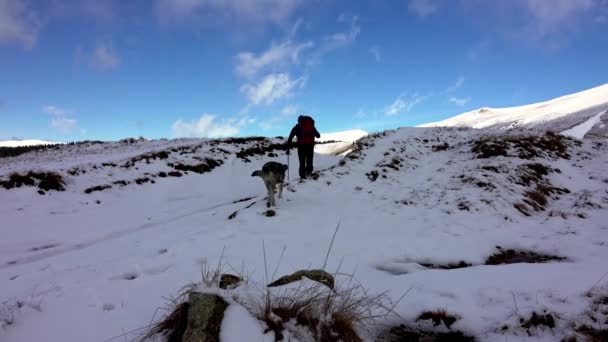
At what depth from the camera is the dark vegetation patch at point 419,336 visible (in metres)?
2.71

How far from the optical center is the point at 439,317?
2967 mm

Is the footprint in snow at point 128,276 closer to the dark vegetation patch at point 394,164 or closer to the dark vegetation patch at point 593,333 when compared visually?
the dark vegetation patch at point 593,333

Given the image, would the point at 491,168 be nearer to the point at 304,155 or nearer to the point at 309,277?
the point at 304,155

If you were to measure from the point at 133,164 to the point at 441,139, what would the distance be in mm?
18779

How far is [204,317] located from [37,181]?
1212cm

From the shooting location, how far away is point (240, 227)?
21.9 ft

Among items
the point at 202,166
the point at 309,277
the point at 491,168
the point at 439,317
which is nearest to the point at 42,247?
the point at 309,277

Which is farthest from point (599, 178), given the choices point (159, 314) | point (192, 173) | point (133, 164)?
point (133, 164)

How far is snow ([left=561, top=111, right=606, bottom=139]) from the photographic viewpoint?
65.2 ft

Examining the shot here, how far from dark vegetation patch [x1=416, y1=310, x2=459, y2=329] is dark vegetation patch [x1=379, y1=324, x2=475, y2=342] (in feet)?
0.37

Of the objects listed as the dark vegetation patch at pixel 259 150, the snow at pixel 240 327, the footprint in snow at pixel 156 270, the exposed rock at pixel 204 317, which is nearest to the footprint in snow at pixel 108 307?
→ the footprint in snow at pixel 156 270

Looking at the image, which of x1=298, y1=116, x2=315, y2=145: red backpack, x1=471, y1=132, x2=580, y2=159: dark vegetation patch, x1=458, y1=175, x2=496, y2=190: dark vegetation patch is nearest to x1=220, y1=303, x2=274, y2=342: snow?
x1=458, y1=175, x2=496, y2=190: dark vegetation patch

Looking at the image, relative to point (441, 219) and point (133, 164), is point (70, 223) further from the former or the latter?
point (441, 219)

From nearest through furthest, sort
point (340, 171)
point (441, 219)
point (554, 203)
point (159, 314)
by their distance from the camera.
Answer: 1. point (159, 314)
2. point (441, 219)
3. point (554, 203)
4. point (340, 171)
